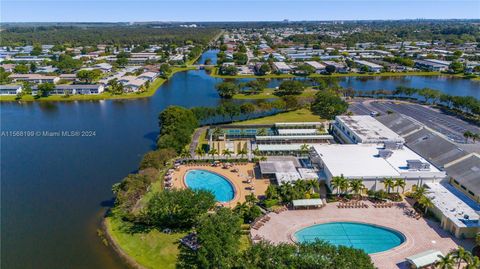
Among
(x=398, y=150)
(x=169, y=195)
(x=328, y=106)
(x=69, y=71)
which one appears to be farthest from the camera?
(x=69, y=71)

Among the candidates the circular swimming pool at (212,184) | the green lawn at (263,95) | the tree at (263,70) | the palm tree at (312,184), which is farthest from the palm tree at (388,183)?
the tree at (263,70)

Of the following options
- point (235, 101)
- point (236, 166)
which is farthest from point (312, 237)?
point (235, 101)

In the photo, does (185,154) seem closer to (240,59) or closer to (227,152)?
(227,152)

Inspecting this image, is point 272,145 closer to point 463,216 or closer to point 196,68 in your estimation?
point 463,216

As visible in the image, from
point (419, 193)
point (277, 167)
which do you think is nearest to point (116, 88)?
point (277, 167)

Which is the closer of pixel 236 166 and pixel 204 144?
pixel 236 166

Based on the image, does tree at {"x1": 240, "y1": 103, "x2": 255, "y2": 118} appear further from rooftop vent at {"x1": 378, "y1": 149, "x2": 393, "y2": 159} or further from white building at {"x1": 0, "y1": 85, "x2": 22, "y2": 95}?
white building at {"x1": 0, "y1": 85, "x2": 22, "y2": 95}
